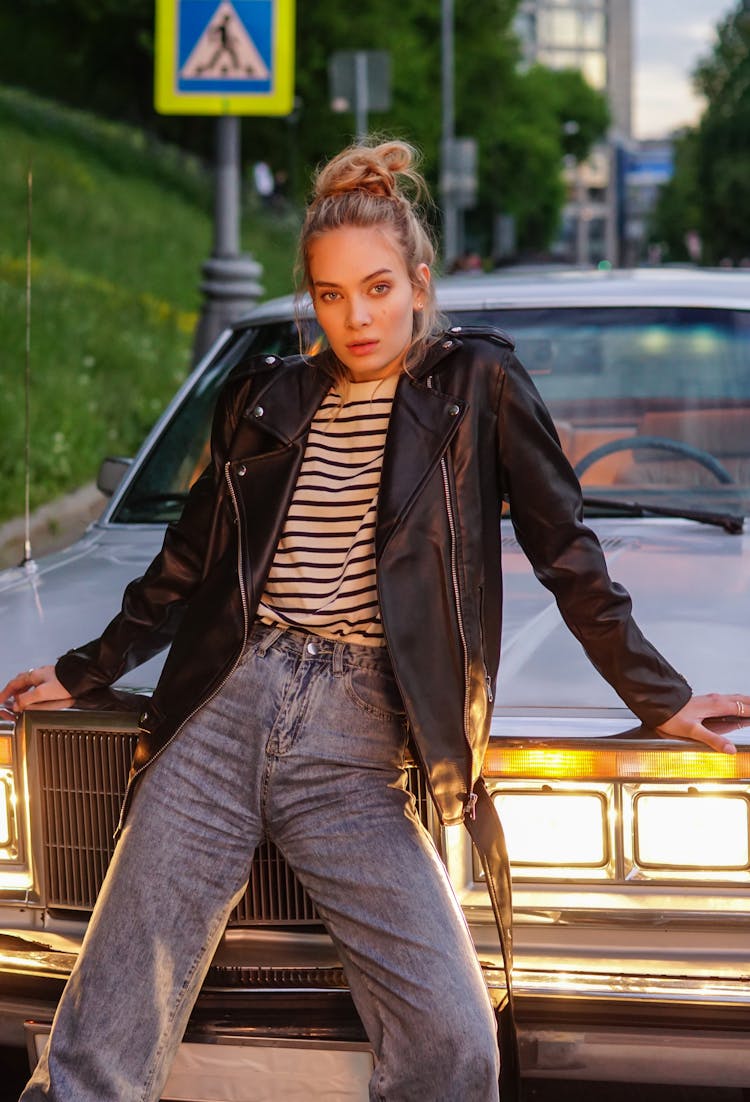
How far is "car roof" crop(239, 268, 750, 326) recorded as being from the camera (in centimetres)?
420

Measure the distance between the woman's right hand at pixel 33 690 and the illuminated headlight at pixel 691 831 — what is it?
3.09ft

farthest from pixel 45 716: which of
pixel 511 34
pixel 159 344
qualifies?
pixel 511 34

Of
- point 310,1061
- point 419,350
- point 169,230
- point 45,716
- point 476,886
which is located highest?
point 169,230

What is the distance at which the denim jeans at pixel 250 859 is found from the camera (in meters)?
2.31

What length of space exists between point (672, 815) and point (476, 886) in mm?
329

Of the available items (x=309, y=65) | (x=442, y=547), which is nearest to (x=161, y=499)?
(x=442, y=547)

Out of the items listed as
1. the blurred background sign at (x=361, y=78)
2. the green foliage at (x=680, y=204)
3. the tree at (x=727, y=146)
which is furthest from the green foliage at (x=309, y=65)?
the blurred background sign at (x=361, y=78)

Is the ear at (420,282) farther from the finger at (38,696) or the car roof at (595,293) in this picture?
the car roof at (595,293)

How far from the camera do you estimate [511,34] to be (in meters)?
58.3

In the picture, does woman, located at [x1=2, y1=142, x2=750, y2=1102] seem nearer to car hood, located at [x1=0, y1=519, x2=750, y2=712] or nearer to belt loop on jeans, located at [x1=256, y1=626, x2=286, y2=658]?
belt loop on jeans, located at [x1=256, y1=626, x2=286, y2=658]

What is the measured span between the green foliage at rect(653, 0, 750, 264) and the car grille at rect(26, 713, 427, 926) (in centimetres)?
5752

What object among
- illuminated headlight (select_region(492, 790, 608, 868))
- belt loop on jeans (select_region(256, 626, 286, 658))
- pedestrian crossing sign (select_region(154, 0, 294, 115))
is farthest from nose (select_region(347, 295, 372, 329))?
pedestrian crossing sign (select_region(154, 0, 294, 115))

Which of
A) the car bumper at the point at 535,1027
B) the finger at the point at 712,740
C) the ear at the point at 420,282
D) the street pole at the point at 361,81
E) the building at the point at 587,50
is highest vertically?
the building at the point at 587,50

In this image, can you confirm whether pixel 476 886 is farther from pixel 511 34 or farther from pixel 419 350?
pixel 511 34
